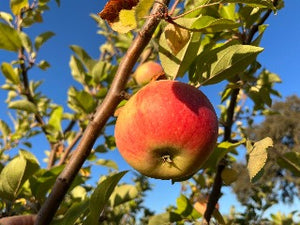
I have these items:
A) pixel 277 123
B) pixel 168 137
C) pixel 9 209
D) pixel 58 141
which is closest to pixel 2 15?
pixel 58 141

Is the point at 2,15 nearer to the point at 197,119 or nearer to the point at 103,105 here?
the point at 103,105

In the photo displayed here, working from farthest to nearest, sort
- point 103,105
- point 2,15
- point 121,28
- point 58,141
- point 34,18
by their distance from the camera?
point 34,18 → point 2,15 → point 58,141 → point 103,105 → point 121,28

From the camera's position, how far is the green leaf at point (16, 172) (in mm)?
1339

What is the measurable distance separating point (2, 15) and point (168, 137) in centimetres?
237

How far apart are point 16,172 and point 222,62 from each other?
877mm

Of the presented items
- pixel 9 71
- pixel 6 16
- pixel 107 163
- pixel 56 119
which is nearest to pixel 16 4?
pixel 6 16

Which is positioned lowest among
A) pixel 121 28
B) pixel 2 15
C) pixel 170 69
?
pixel 121 28

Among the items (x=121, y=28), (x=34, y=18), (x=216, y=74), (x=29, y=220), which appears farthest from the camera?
(x=34, y=18)

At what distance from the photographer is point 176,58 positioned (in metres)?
1.08

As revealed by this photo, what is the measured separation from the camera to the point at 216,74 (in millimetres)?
1078

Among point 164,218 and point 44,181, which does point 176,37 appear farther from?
point 164,218

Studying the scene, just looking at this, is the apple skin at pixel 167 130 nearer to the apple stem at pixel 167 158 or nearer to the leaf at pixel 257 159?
the apple stem at pixel 167 158

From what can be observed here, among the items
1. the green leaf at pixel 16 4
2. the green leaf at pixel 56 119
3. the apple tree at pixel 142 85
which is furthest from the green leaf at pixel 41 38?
the green leaf at pixel 56 119

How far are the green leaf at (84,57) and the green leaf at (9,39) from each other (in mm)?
427
